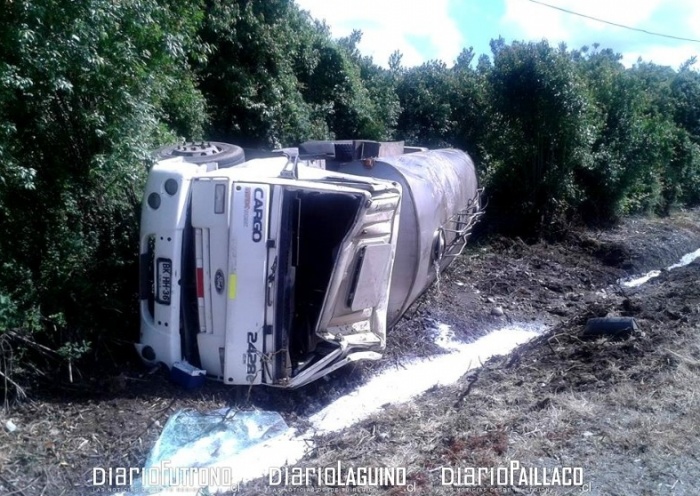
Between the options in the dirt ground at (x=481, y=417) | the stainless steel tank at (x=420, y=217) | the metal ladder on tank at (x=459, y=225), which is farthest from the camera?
the metal ladder on tank at (x=459, y=225)

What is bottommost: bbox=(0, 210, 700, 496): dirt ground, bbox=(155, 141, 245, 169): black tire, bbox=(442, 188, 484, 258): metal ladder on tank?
bbox=(0, 210, 700, 496): dirt ground

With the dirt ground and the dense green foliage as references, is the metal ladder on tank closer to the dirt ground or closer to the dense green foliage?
the dirt ground

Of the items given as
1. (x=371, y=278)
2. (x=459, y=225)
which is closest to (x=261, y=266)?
(x=371, y=278)

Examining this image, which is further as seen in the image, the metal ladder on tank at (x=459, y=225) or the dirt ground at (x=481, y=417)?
the metal ladder on tank at (x=459, y=225)

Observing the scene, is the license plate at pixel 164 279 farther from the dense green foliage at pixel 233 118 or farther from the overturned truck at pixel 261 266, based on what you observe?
the dense green foliage at pixel 233 118

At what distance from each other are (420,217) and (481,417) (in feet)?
7.69

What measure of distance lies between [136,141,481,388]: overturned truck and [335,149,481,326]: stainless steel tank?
2.18 ft

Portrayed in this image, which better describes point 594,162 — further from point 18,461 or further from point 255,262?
point 18,461

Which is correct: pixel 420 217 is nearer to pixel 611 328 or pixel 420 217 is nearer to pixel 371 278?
pixel 371 278

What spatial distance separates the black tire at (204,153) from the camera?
628 centimetres

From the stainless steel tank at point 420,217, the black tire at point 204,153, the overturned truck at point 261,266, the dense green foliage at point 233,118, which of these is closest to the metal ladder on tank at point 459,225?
the stainless steel tank at point 420,217

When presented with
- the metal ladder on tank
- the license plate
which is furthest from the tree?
the metal ladder on tank

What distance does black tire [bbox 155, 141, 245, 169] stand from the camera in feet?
20.6

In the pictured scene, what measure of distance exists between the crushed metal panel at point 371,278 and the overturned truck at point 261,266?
12 mm
